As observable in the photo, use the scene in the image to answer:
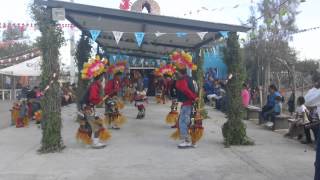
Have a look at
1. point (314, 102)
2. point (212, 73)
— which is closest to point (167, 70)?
point (212, 73)

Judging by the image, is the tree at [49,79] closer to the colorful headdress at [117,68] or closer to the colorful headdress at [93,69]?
the colorful headdress at [93,69]

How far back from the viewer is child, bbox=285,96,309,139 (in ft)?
38.4

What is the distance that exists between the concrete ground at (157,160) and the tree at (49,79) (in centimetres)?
35

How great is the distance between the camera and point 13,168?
914cm

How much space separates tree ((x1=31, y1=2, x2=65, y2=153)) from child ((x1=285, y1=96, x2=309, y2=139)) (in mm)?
5349

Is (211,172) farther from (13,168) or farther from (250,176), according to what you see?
(13,168)

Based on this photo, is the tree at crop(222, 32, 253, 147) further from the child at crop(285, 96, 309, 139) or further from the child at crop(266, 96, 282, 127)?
the child at crop(266, 96, 282, 127)

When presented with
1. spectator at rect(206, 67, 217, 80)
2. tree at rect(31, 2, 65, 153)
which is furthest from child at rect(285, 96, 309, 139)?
spectator at rect(206, 67, 217, 80)

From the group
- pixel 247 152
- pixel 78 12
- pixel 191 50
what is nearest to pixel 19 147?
pixel 78 12

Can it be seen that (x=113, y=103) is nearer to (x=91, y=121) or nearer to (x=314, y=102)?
(x=91, y=121)

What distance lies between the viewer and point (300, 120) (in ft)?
39.2

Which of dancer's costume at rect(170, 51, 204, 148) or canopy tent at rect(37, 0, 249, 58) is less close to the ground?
canopy tent at rect(37, 0, 249, 58)

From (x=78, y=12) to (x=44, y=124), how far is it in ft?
9.69

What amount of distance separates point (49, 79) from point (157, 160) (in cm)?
300
